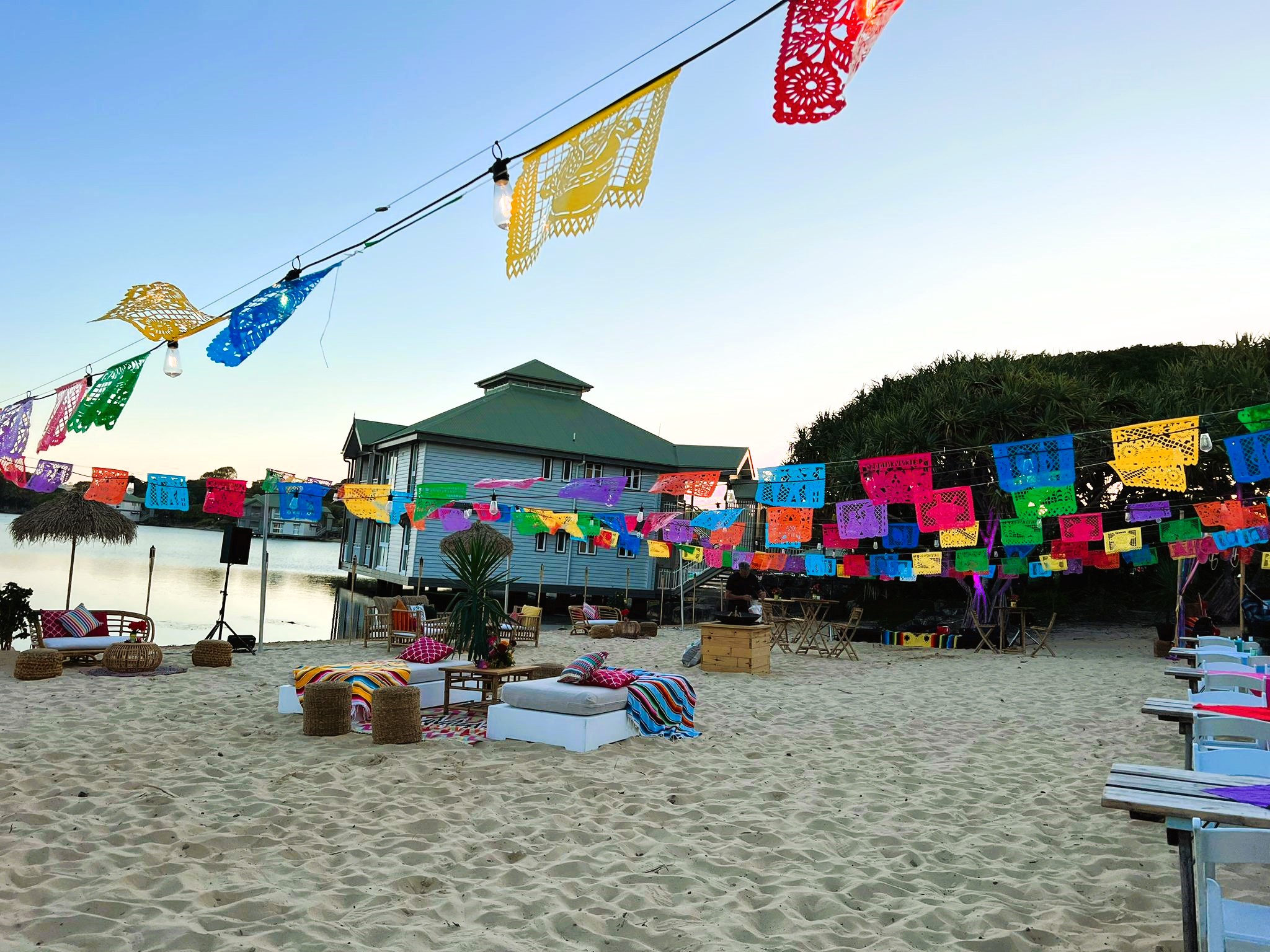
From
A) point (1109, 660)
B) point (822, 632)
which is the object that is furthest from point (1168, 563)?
point (822, 632)

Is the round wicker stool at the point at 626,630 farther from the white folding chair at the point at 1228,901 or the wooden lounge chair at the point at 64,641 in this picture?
the white folding chair at the point at 1228,901

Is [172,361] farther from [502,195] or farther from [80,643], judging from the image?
[80,643]

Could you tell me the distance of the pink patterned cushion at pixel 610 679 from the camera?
23.5 feet

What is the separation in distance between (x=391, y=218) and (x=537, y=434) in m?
22.1

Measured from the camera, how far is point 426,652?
860 centimetres

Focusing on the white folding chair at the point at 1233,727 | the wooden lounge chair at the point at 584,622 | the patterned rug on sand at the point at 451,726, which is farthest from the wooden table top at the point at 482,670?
the wooden lounge chair at the point at 584,622

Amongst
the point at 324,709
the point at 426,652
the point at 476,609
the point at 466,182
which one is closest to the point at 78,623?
the point at 426,652

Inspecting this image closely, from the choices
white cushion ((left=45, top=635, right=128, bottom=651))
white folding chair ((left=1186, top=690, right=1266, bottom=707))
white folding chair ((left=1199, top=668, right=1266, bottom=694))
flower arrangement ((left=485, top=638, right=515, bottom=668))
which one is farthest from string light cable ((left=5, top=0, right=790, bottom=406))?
white cushion ((left=45, top=635, right=128, bottom=651))

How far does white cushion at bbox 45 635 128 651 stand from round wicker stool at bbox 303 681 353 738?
5.20 meters

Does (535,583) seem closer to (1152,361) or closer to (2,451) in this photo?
(2,451)

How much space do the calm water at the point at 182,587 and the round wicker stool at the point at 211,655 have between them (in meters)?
9.35

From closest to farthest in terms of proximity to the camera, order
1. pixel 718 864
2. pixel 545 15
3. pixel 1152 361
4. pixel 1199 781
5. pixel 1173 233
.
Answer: pixel 1199 781, pixel 718 864, pixel 545 15, pixel 1173 233, pixel 1152 361

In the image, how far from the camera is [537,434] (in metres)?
27.5

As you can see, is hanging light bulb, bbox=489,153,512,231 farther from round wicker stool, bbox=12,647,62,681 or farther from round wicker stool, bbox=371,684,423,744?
round wicker stool, bbox=12,647,62,681
